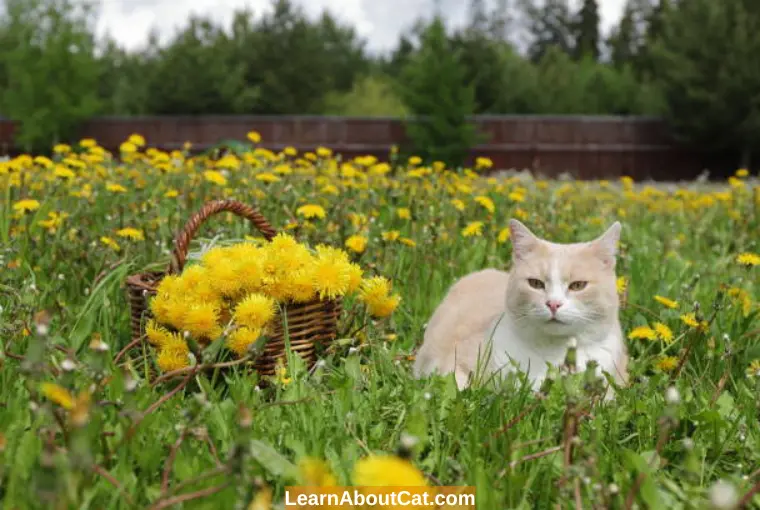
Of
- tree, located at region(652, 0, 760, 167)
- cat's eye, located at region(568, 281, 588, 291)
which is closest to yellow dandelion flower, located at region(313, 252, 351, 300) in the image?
cat's eye, located at region(568, 281, 588, 291)

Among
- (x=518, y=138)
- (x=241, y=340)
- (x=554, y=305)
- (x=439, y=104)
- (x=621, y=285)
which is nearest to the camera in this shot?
(x=241, y=340)

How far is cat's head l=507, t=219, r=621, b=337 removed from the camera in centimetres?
269

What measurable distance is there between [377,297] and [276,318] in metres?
0.35

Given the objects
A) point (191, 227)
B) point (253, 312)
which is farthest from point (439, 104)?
point (253, 312)

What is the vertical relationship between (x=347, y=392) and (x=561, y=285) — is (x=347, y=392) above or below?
below

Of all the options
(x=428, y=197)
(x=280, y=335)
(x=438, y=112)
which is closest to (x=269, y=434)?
(x=280, y=335)

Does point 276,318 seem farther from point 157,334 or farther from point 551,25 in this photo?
point 551,25

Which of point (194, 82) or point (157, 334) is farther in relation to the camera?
point (194, 82)

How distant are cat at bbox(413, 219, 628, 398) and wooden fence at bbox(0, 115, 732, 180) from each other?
15366 mm

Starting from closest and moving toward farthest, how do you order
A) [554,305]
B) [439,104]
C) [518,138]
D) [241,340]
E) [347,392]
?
[347,392], [241,340], [554,305], [439,104], [518,138]

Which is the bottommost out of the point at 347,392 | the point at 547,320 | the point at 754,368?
the point at 754,368

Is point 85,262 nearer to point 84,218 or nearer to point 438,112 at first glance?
point 84,218

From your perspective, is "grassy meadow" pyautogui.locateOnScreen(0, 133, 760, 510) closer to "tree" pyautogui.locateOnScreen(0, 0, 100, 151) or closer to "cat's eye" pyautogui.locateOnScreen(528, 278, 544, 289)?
"cat's eye" pyautogui.locateOnScreen(528, 278, 544, 289)

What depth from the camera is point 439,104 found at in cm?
1783
